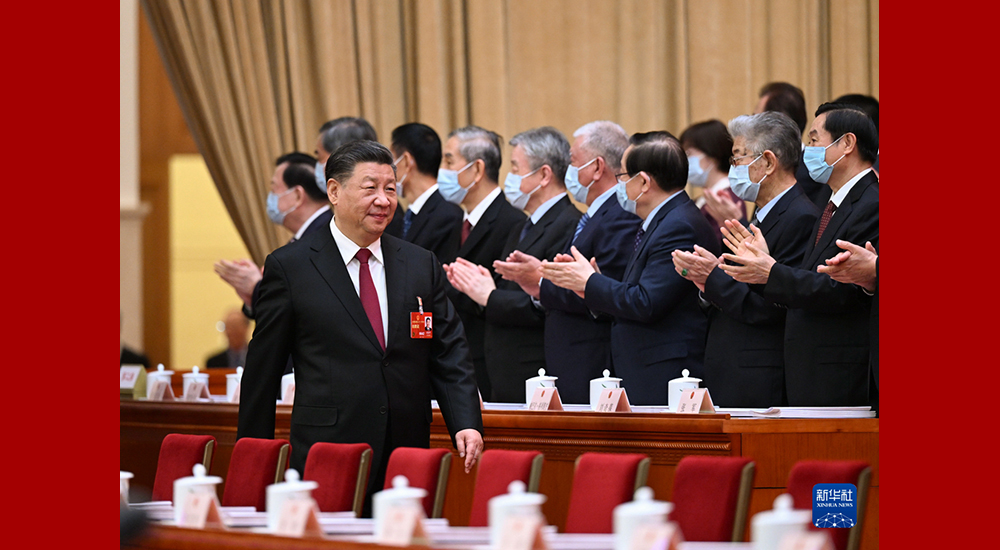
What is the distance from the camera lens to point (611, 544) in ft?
8.23

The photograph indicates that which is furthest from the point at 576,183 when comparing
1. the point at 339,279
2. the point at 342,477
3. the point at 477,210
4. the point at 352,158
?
the point at 342,477

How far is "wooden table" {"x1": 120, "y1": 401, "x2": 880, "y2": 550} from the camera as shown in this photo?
381cm

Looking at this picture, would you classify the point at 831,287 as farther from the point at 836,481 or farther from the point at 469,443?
the point at 836,481

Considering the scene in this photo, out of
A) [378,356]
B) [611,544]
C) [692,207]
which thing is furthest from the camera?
[692,207]

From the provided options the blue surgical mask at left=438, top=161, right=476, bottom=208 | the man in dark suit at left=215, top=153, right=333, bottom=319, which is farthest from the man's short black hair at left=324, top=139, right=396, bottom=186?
the man in dark suit at left=215, top=153, right=333, bottom=319

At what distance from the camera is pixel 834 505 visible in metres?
2.83

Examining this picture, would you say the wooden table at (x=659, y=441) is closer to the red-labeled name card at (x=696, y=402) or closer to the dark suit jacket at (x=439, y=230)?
the red-labeled name card at (x=696, y=402)

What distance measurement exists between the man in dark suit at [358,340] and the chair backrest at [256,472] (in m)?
0.31

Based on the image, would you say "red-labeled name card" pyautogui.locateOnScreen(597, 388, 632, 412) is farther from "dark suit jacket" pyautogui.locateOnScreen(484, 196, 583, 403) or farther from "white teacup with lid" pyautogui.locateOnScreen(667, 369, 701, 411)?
"dark suit jacket" pyautogui.locateOnScreen(484, 196, 583, 403)

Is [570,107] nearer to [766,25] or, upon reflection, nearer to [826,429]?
[766,25]

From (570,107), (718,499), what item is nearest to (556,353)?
(718,499)

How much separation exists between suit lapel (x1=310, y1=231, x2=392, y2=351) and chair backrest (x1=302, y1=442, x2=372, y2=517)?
1.98ft

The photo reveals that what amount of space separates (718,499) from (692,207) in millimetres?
2342

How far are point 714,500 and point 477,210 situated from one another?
337cm
